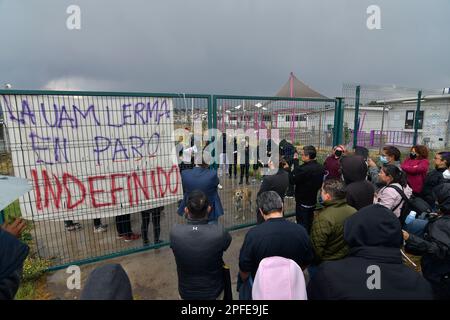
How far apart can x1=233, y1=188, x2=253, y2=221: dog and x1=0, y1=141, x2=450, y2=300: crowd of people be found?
66.2 inches

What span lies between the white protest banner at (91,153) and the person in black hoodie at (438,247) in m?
3.13

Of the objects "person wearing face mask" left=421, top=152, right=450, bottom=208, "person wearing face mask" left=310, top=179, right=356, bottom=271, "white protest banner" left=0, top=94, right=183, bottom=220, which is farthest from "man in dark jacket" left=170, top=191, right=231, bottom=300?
"person wearing face mask" left=421, top=152, right=450, bottom=208

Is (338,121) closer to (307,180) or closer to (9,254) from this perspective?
(307,180)

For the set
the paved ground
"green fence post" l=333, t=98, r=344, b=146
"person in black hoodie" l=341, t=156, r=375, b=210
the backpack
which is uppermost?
"green fence post" l=333, t=98, r=344, b=146

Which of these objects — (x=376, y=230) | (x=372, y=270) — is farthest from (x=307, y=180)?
(x=372, y=270)

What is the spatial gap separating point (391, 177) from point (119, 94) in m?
3.84

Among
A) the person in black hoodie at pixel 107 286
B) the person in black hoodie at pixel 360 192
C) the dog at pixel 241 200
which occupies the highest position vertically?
the person in black hoodie at pixel 107 286

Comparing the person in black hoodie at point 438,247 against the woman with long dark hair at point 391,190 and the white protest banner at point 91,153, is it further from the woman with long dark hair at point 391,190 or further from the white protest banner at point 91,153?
the white protest banner at point 91,153

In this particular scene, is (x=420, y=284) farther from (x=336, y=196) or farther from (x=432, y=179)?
(x=432, y=179)

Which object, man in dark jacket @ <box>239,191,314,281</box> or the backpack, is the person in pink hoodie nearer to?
the backpack

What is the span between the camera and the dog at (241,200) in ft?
17.5

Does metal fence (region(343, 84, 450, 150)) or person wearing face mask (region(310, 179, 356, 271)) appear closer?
person wearing face mask (region(310, 179, 356, 271))

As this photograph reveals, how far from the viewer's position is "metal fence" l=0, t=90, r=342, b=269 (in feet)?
10.3

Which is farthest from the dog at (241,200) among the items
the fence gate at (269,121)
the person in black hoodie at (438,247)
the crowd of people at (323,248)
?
the person in black hoodie at (438,247)
